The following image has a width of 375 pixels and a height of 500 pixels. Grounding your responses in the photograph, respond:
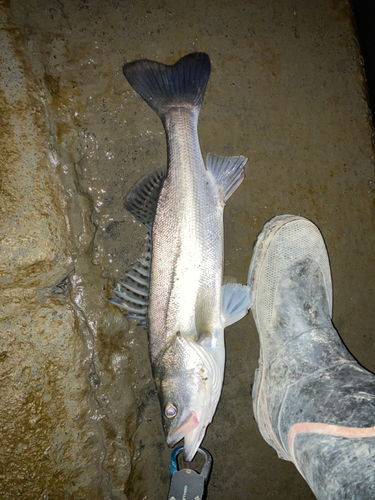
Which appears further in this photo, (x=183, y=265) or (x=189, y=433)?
(x=183, y=265)

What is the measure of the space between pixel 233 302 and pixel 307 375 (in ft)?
2.20

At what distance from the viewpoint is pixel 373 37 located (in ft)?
8.84

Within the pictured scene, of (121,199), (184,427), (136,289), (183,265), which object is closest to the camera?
(184,427)

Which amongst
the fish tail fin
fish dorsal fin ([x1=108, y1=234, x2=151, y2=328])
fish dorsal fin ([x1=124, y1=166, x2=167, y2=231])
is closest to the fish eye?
fish dorsal fin ([x1=108, y1=234, x2=151, y2=328])

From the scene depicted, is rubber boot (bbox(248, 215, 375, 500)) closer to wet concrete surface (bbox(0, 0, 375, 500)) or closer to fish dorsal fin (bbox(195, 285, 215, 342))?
wet concrete surface (bbox(0, 0, 375, 500))

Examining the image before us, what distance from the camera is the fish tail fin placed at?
2295 millimetres

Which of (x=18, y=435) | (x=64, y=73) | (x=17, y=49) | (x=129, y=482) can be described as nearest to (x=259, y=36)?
(x=64, y=73)

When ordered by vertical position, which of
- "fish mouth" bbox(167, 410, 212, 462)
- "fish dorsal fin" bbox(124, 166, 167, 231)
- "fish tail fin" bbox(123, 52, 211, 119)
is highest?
"fish tail fin" bbox(123, 52, 211, 119)

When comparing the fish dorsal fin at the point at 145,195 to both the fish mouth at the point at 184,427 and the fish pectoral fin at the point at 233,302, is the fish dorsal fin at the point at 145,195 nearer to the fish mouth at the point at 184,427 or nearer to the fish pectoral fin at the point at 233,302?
the fish pectoral fin at the point at 233,302

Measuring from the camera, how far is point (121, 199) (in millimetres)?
2555

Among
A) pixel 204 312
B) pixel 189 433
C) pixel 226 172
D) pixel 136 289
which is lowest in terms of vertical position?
pixel 189 433

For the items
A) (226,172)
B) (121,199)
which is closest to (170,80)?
(226,172)

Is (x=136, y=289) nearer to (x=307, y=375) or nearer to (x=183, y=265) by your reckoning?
(x=183, y=265)

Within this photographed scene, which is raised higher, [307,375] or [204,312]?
[204,312]
